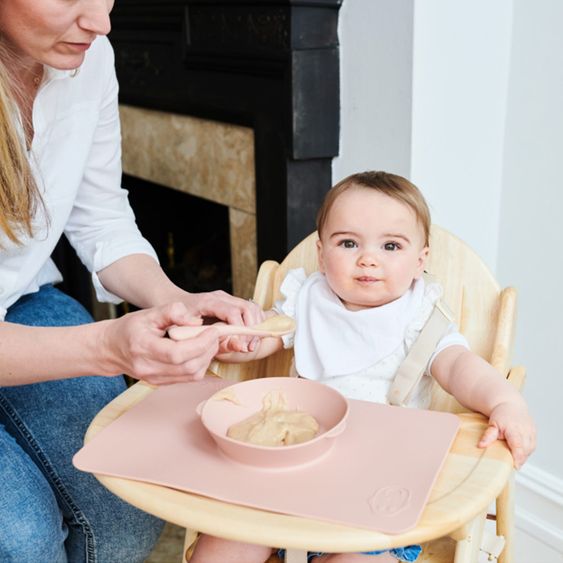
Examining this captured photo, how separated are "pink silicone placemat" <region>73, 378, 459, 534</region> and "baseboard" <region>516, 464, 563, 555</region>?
0.75 m

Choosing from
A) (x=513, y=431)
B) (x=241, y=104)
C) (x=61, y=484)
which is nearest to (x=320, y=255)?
(x=513, y=431)

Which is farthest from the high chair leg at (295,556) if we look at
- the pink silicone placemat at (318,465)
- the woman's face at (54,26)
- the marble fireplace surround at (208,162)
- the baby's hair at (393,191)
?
the marble fireplace surround at (208,162)

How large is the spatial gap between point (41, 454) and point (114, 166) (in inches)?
20.6

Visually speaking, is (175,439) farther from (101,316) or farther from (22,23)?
(101,316)

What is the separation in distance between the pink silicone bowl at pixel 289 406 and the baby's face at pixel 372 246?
21 cm

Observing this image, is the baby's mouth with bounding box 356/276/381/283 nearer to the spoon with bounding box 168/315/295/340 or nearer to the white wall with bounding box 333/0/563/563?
the spoon with bounding box 168/315/295/340

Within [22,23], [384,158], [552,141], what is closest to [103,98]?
[22,23]

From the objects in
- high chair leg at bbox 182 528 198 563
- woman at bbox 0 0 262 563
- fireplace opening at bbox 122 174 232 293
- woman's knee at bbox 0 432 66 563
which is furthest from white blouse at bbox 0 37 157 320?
fireplace opening at bbox 122 174 232 293

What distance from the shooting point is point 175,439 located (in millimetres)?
898

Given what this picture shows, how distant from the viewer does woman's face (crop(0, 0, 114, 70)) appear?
1.01m

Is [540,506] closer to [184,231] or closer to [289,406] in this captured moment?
[289,406]

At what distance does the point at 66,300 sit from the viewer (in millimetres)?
1373

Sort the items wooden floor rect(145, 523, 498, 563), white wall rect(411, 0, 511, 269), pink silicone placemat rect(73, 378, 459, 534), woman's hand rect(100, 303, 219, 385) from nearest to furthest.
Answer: pink silicone placemat rect(73, 378, 459, 534)
woman's hand rect(100, 303, 219, 385)
white wall rect(411, 0, 511, 269)
wooden floor rect(145, 523, 498, 563)

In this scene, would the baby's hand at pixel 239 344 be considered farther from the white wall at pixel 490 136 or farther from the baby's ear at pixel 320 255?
the white wall at pixel 490 136
